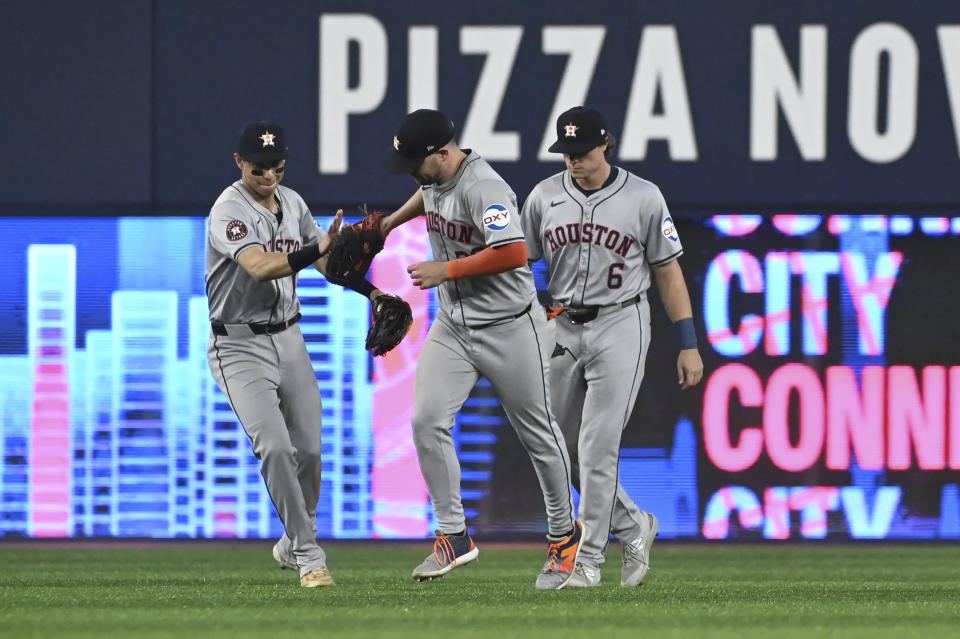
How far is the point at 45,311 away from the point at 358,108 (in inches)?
77.5

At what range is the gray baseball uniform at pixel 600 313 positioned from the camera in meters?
6.18

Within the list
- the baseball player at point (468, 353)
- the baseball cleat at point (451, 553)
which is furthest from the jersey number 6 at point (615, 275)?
→ the baseball cleat at point (451, 553)

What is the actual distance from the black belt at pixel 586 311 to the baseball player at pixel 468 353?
10 centimetres

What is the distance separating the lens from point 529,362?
622 cm

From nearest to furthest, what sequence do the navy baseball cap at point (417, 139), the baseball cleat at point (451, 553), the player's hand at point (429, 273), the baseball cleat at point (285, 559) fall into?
the player's hand at point (429, 273), the navy baseball cap at point (417, 139), the baseball cleat at point (451, 553), the baseball cleat at point (285, 559)

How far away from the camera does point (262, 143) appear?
6277 millimetres

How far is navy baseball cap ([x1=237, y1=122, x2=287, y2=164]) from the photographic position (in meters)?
6.28

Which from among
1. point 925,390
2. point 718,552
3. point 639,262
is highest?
point 639,262

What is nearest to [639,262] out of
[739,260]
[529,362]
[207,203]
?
[529,362]

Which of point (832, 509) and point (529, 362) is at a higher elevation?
point (529, 362)

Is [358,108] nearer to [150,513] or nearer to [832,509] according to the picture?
[150,513]

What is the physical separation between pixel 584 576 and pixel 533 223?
1.33 m

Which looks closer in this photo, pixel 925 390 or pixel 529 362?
pixel 529 362

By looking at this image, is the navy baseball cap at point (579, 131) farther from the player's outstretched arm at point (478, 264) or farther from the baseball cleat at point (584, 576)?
the baseball cleat at point (584, 576)
